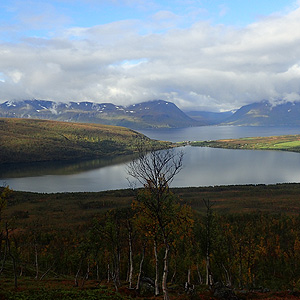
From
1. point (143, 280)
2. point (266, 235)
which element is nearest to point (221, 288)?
point (143, 280)

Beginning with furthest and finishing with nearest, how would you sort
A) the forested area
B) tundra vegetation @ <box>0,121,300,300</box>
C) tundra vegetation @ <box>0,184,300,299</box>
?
tundra vegetation @ <box>0,184,300,299</box>
tundra vegetation @ <box>0,121,300,300</box>
the forested area

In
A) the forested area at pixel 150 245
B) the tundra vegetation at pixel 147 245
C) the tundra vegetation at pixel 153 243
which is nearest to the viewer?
the forested area at pixel 150 245

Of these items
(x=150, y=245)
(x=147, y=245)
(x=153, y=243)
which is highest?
(x=153, y=243)

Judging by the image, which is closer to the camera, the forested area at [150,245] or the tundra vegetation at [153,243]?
the forested area at [150,245]

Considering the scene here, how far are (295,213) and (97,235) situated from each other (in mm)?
79036

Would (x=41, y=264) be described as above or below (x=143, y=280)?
below

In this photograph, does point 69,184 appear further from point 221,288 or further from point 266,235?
point 221,288

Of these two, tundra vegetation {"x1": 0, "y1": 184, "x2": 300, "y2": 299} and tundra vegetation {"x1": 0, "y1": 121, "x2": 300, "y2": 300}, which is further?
tundra vegetation {"x1": 0, "y1": 184, "x2": 300, "y2": 299}

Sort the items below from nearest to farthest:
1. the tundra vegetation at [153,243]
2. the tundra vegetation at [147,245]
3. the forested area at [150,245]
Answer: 1. the forested area at [150,245]
2. the tundra vegetation at [153,243]
3. the tundra vegetation at [147,245]

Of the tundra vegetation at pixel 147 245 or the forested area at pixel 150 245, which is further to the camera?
the tundra vegetation at pixel 147 245

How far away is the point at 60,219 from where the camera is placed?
87438 mm

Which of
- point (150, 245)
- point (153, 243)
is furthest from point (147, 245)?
point (150, 245)

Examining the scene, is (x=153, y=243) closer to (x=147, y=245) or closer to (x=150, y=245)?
(x=147, y=245)

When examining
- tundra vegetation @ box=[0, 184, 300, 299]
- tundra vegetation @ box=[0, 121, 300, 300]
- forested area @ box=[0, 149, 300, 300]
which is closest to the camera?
forested area @ box=[0, 149, 300, 300]
